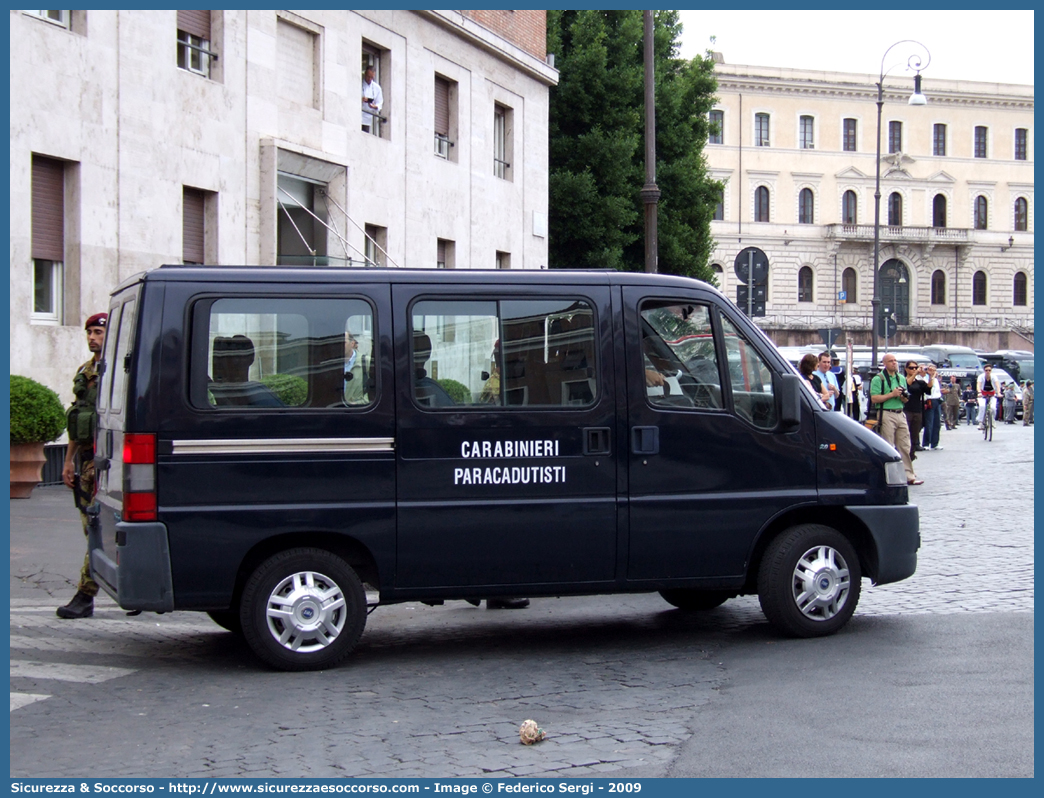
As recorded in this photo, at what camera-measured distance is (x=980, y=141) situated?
8756cm

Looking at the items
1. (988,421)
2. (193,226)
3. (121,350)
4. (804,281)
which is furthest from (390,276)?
(804,281)

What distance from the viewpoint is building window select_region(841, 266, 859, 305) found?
8562 cm

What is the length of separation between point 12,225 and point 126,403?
9012mm

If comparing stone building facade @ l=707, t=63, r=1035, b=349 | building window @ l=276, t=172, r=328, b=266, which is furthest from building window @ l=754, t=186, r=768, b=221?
building window @ l=276, t=172, r=328, b=266

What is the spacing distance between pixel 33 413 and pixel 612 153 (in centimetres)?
2079

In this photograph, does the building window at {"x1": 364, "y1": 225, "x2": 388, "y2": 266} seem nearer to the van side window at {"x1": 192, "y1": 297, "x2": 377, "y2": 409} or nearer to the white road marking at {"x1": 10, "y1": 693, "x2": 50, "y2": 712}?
the van side window at {"x1": 192, "y1": 297, "x2": 377, "y2": 409}

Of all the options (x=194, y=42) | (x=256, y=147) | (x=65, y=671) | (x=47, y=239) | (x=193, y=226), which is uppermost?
(x=194, y=42)

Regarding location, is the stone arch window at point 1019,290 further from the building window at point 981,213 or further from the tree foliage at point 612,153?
the tree foliage at point 612,153

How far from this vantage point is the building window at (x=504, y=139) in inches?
1064

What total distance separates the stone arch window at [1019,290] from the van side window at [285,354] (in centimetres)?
8885

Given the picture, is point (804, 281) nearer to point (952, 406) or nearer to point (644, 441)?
point (952, 406)

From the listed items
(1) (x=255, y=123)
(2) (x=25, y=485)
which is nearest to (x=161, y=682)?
(2) (x=25, y=485)
